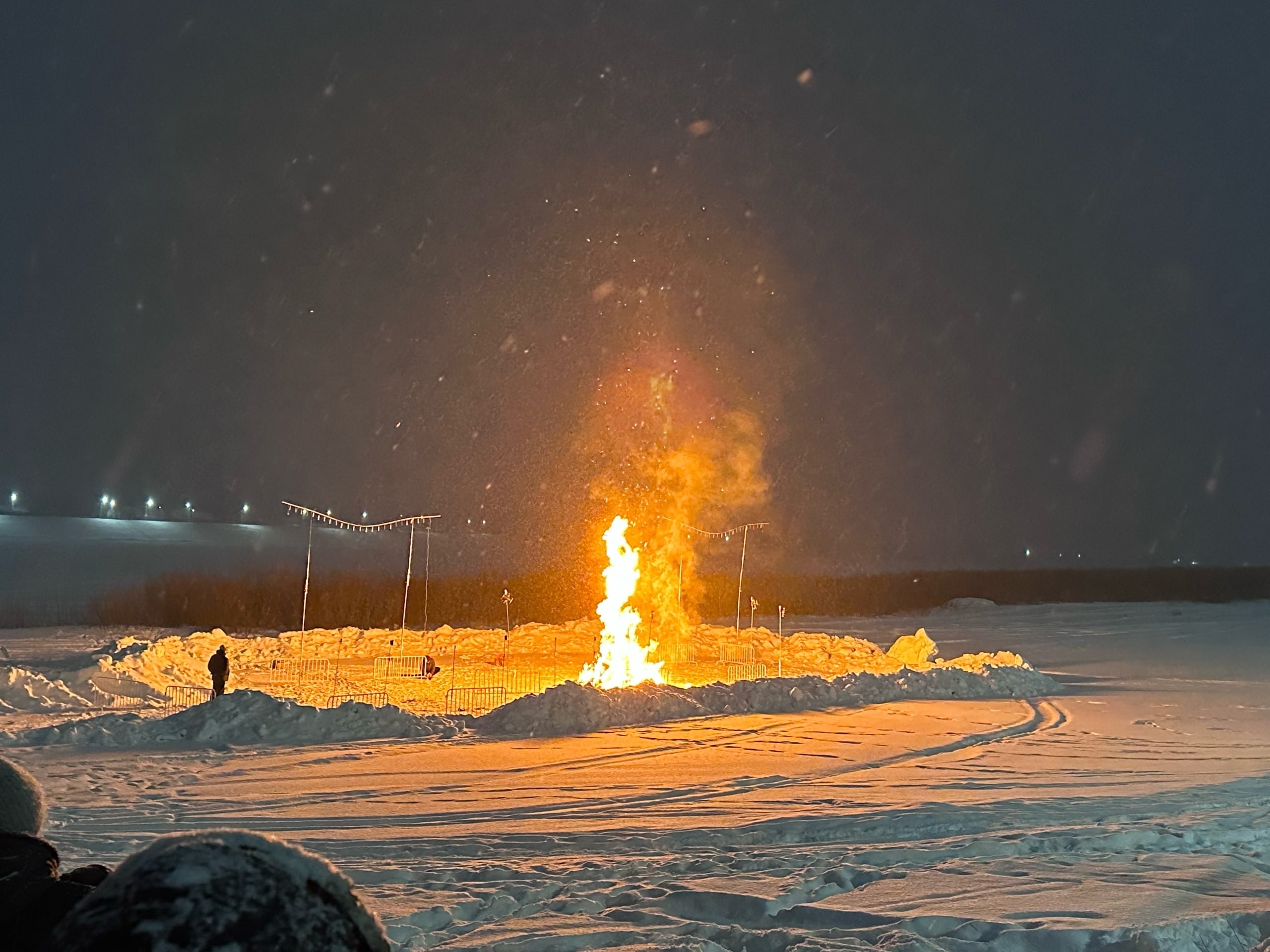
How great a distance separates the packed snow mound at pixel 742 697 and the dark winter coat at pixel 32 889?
55.3 ft

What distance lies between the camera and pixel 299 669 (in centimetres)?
2852

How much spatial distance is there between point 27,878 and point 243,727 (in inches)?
651

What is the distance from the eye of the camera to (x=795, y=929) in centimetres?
764

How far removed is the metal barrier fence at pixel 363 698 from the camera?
74.3 ft

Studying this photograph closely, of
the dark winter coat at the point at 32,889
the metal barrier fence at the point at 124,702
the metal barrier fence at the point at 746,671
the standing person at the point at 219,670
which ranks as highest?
the dark winter coat at the point at 32,889

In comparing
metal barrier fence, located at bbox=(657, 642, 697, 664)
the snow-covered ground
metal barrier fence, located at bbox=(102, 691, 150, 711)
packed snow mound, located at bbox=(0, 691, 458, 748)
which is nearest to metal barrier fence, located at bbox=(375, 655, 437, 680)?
metal barrier fence, located at bbox=(102, 691, 150, 711)

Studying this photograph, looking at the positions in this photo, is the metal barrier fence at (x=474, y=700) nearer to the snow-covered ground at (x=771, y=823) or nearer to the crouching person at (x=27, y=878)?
the snow-covered ground at (x=771, y=823)

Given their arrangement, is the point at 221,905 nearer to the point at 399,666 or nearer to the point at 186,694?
the point at 186,694

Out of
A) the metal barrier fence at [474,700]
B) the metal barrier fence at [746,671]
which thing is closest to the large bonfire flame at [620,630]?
A: the metal barrier fence at [746,671]

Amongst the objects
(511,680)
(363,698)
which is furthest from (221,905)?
(511,680)

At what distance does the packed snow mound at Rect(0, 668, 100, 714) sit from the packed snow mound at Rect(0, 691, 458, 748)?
11.1 feet

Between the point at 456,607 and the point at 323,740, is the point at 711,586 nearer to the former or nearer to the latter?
the point at 456,607

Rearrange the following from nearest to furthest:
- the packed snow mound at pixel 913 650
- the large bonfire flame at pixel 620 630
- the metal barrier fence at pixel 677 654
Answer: the large bonfire flame at pixel 620 630 → the packed snow mound at pixel 913 650 → the metal barrier fence at pixel 677 654

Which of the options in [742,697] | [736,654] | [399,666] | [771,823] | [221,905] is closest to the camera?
[221,905]
